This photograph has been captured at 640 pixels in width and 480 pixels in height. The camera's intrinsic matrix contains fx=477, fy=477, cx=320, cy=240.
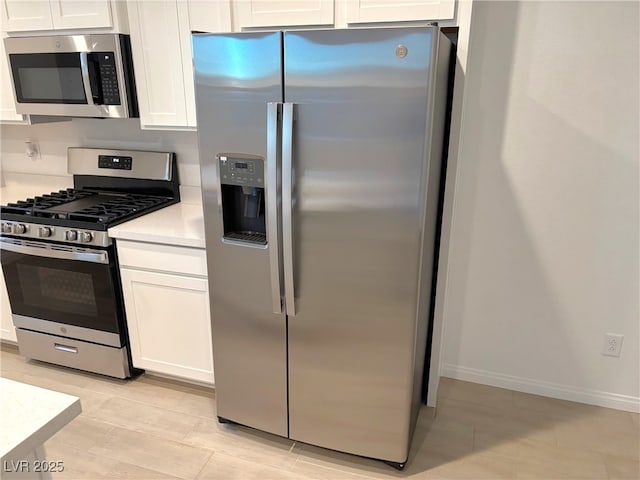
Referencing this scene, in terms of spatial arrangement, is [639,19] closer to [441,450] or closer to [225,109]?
[225,109]

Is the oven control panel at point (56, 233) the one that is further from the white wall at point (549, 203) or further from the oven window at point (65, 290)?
the white wall at point (549, 203)

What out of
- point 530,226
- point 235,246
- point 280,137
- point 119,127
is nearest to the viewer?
point 280,137

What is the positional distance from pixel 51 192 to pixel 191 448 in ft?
6.10

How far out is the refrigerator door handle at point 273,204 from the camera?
5.49 feet

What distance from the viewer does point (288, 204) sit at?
1.74 meters

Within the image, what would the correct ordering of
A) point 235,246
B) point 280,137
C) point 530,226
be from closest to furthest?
point 280,137 → point 235,246 → point 530,226

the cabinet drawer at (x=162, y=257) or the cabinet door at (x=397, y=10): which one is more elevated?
the cabinet door at (x=397, y=10)

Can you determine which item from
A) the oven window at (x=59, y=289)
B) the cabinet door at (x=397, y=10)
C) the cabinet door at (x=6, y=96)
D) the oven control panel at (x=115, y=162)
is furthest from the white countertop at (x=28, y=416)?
the cabinet door at (x=6, y=96)

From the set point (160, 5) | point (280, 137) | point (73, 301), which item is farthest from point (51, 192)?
point (280, 137)

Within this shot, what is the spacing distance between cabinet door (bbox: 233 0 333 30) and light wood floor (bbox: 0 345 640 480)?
72.6 inches

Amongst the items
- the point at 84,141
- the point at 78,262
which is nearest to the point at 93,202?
the point at 78,262

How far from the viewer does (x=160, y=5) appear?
220 centimetres

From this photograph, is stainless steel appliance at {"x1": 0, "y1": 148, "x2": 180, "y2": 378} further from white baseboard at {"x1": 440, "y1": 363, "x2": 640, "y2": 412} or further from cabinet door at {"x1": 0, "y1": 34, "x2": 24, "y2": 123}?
white baseboard at {"x1": 440, "y1": 363, "x2": 640, "y2": 412}

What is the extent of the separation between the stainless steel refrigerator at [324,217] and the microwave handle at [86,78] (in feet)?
3.08
